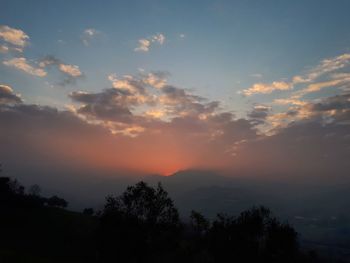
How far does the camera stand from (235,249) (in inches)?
3211

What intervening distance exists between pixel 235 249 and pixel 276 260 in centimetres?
1004

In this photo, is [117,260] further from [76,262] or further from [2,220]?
[2,220]

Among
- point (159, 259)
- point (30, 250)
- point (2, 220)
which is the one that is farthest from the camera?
point (2, 220)

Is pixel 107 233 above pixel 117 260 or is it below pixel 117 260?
above

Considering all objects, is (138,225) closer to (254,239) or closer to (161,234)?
(161,234)

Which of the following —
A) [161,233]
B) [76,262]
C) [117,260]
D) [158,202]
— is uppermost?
[158,202]

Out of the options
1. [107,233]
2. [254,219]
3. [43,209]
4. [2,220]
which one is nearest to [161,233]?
[107,233]

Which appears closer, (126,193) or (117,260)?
(117,260)

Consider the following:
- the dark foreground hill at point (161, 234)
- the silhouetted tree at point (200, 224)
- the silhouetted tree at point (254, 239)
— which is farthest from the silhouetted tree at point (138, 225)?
the silhouetted tree at point (200, 224)

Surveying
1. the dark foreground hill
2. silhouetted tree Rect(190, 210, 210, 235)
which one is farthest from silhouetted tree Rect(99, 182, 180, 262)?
silhouetted tree Rect(190, 210, 210, 235)

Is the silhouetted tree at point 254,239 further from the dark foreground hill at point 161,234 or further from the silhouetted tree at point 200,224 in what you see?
the silhouetted tree at point 200,224

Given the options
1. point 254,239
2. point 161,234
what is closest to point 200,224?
point 254,239

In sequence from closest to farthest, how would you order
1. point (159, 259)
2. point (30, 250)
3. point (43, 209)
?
point (159, 259)
point (30, 250)
point (43, 209)

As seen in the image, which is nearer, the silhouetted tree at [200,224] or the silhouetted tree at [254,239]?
the silhouetted tree at [254,239]
